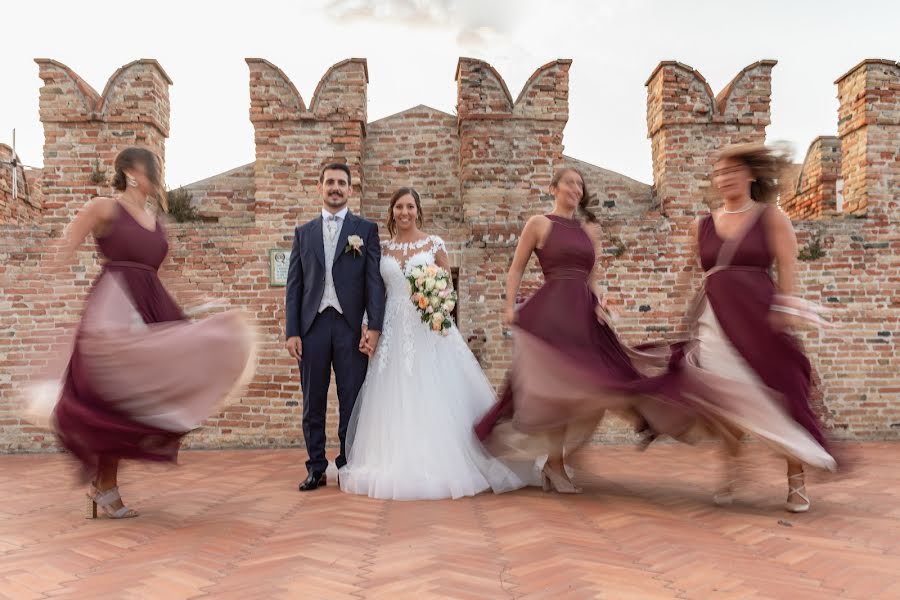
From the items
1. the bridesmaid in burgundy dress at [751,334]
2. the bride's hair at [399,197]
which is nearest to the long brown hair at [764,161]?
the bridesmaid in burgundy dress at [751,334]

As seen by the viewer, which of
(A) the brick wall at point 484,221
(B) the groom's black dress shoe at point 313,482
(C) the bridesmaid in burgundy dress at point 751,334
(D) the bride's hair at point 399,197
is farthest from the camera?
(A) the brick wall at point 484,221

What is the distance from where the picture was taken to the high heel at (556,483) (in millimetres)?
4332

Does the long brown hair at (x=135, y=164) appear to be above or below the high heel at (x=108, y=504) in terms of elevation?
above

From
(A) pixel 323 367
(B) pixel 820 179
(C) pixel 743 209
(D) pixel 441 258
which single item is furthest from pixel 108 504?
(B) pixel 820 179

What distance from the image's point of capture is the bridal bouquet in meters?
4.62

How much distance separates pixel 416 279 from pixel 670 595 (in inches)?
109

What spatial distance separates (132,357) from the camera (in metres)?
3.54

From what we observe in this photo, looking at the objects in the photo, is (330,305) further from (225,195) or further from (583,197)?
(225,195)

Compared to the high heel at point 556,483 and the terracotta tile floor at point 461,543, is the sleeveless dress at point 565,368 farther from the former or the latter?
the terracotta tile floor at point 461,543

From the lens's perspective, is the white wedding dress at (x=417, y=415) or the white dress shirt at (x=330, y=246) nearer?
the white wedding dress at (x=417, y=415)

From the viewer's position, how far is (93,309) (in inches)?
143

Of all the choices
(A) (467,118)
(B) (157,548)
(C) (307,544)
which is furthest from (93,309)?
(A) (467,118)

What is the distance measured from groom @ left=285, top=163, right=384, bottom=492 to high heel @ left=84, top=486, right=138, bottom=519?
1.14 m

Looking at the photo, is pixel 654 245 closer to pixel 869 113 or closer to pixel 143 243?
pixel 869 113
